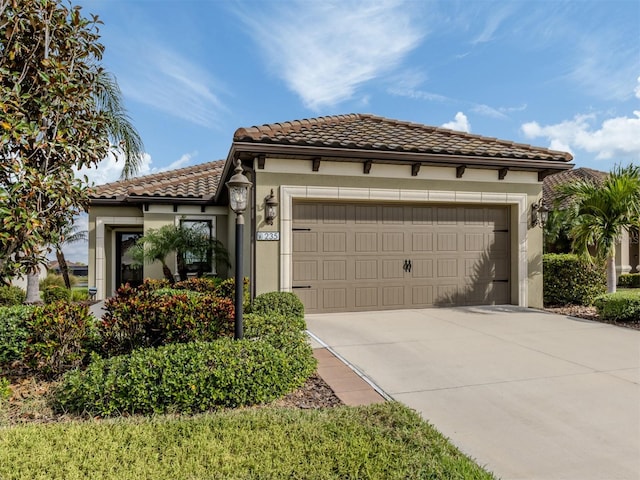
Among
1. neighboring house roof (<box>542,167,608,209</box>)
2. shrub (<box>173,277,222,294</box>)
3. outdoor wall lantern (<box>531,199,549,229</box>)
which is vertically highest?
neighboring house roof (<box>542,167,608,209</box>)

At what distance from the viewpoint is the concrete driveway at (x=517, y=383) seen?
274 centimetres

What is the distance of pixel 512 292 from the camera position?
9.22m

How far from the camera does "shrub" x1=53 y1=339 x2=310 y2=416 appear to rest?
3.38m

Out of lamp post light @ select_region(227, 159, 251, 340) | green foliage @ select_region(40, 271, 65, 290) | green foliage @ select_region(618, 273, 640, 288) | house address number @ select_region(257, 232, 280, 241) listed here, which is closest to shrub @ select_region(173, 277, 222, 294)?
house address number @ select_region(257, 232, 280, 241)

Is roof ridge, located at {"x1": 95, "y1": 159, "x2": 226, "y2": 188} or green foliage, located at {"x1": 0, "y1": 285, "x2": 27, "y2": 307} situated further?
roof ridge, located at {"x1": 95, "y1": 159, "x2": 226, "y2": 188}

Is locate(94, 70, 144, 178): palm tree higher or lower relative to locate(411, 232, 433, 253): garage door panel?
higher

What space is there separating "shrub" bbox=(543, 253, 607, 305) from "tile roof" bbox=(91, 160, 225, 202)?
10.1 m

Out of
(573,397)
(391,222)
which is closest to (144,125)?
(391,222)

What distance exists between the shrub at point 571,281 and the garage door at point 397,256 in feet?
4.47

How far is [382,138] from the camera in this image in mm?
8828

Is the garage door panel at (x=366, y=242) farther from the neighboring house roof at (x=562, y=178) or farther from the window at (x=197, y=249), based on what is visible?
the neighboring house roof at (x=562, y=178)

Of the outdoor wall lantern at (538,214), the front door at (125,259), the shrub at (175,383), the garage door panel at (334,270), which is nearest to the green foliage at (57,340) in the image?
the shrub at (175,383)

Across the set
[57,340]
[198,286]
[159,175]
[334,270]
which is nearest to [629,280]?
[334,270]

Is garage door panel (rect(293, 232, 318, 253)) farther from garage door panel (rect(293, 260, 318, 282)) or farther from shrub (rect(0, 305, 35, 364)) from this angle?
shrub (rect(0, 305, 35, 364))
